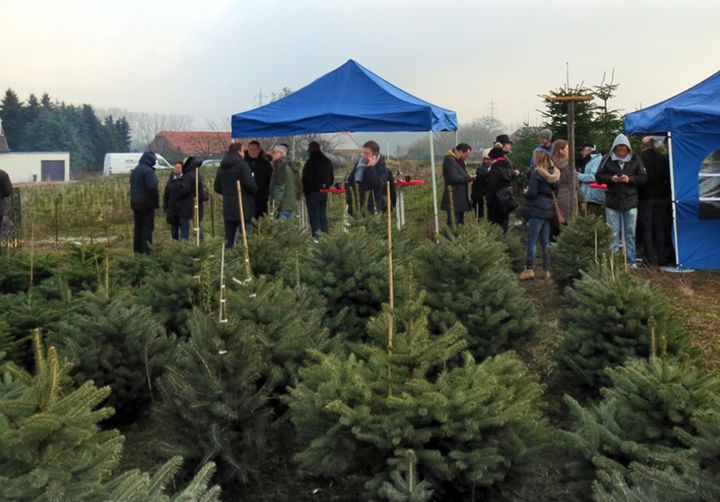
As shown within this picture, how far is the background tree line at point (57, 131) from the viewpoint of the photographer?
77312 mm

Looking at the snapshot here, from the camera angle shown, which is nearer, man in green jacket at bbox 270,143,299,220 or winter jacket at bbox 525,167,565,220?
winter jacket at bbox 525,167,565,220

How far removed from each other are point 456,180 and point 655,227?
2850mm

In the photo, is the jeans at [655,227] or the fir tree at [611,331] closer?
the fir tree at [611,331]

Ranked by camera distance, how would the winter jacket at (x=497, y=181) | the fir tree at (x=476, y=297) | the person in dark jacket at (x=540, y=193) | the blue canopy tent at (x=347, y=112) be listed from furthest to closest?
the blue canopy tent at (x=347, y=112) < the winter jacket at (x=497, y=181) < the person in dark jacket at (x=540, y=193) < the fir tree at (x=476, y=297)

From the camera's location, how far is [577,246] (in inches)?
336

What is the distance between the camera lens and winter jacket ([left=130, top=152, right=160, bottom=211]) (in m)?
11.2

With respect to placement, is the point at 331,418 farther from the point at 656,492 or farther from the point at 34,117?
the point at 34,117

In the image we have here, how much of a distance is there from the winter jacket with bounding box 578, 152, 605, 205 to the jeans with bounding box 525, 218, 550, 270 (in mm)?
2294

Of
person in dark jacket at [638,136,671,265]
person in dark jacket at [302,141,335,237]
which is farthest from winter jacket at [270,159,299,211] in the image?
person in dark jacket at [638,136,671,265]

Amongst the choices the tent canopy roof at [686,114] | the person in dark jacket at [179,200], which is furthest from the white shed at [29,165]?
the tent canopy roof at [686,114]

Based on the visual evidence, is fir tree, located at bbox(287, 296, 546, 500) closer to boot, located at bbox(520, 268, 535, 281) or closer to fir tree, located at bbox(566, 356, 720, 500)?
fir tree, located at bbox(566, 356, 720, 500)

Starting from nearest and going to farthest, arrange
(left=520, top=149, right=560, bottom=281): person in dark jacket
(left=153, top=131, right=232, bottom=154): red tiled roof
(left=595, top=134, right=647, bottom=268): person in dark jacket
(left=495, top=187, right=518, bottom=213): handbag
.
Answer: (left=520, top=149, right=560, bottom=281): person in dark jacket, (left=595, top=134, right=647, bottom=268): person in dark jacket, (left=495, top=187, right=518, bottom=213): handbag, (left=153, top=131, right=232, bottom=154): red tiled roof

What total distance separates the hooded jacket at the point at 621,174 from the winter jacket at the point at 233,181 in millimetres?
4615

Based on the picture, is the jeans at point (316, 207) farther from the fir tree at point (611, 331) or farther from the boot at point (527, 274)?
A: the fir tree at point (611, 331)
